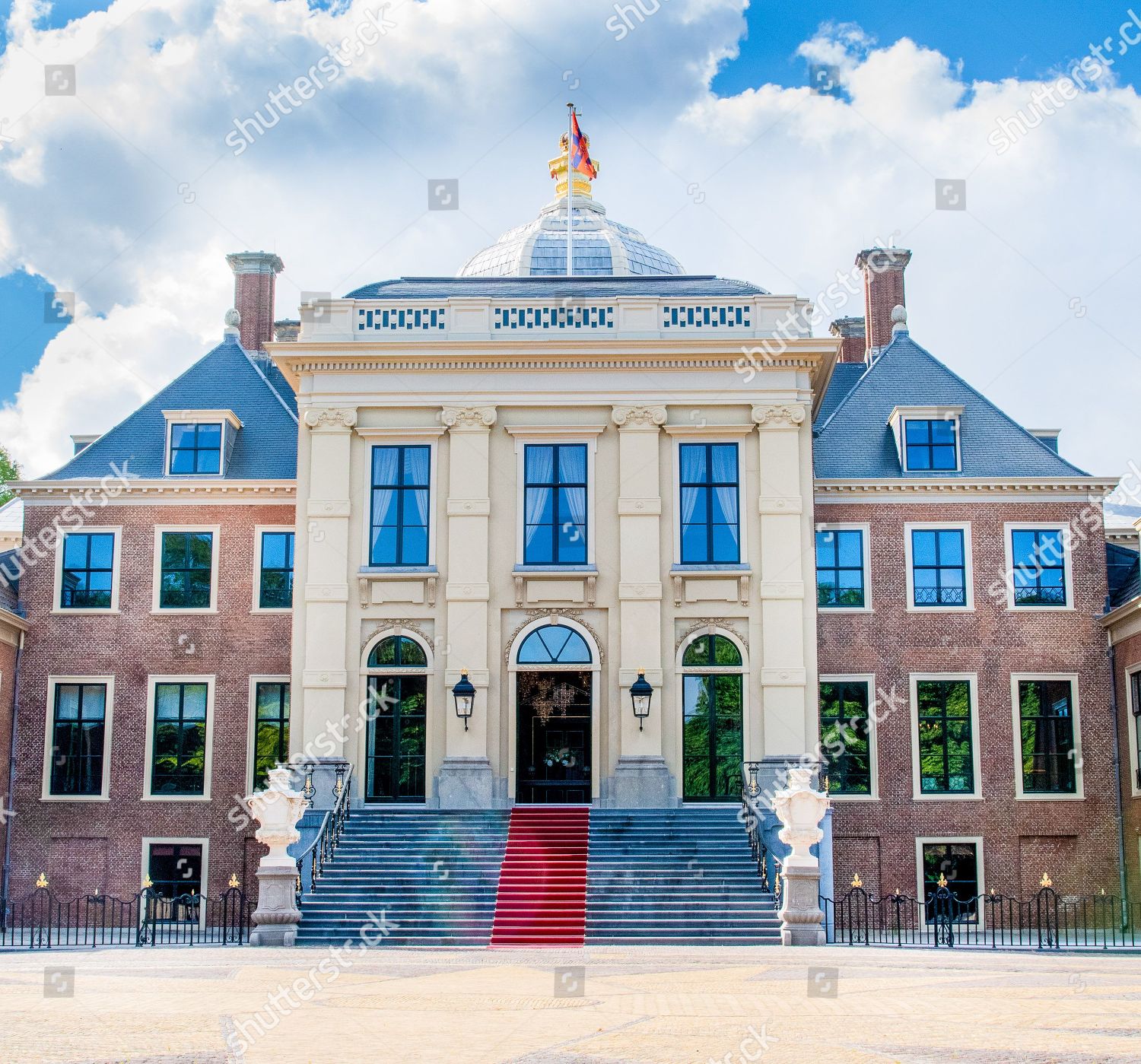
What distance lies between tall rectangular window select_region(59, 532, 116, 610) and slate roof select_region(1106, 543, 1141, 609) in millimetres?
20446

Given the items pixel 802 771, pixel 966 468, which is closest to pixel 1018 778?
pixel 966 468

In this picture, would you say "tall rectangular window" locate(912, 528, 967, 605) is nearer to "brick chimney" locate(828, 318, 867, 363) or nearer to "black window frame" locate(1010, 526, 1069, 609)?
"black window frame" locate(1010, 526, 1069, 609)

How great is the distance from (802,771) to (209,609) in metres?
13.7

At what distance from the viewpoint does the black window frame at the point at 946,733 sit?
96.3ft

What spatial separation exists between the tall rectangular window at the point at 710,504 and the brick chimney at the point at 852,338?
1061 cm

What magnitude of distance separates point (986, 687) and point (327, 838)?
13674 millimetres

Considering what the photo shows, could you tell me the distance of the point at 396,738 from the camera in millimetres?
26516

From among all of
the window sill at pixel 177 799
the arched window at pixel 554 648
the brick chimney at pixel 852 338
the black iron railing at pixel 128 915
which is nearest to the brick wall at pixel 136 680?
the window sill at pixel 177 799

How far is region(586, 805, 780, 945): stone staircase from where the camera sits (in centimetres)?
2142

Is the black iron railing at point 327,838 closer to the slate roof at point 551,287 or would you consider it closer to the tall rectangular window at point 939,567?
the slate roof at point 551,287

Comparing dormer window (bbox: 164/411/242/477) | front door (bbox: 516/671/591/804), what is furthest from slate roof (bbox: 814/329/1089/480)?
dormer window (bbox: 164/411/242/477)

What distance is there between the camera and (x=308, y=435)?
27438 millimetres

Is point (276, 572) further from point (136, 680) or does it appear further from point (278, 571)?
point (136, 680)

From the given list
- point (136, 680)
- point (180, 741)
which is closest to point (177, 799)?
point (180, 741)
